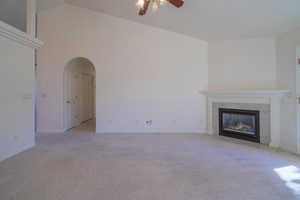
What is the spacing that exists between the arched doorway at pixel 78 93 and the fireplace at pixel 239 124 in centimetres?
444

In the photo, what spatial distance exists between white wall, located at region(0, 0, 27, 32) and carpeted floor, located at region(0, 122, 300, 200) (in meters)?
2.70

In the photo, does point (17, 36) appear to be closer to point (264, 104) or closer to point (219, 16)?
point (219, 16)

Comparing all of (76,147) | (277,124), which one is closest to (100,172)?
(76,147)

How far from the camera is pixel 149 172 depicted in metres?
2.36

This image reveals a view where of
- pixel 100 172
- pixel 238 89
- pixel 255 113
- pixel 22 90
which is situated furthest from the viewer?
pixel 238 89

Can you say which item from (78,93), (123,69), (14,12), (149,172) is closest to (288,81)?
(149,172)

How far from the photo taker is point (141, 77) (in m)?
4.86

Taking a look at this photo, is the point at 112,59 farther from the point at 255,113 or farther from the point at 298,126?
the point at 298,126

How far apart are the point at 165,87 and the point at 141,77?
76 cm

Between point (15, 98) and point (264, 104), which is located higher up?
point (15, 98)

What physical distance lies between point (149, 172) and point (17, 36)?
10.8ft

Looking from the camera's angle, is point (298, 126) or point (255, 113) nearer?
point (298, 126)

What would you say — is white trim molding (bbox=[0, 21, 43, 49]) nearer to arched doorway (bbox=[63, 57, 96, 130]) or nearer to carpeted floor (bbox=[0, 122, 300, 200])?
arched doorway (bbox=[63, 57, 96, 130])

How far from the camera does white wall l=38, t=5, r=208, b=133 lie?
190 inches
